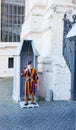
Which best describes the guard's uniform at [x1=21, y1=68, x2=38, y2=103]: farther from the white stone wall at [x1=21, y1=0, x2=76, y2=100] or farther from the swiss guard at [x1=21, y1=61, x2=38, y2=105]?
the white stone wall at [x1=21, y1=0, x2=76, y2=100]

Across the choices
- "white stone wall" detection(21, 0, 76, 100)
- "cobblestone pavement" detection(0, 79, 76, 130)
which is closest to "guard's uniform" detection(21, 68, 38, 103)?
"cobblestone pavement" detection(0, 79, 76, 130)

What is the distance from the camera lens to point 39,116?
763cm

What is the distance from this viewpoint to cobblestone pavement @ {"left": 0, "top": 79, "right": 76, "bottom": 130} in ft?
21.6

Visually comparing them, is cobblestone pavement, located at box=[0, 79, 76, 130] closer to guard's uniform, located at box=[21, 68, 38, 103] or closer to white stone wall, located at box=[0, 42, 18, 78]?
guard's uniform, located at box=[21, 68, 38, 103]

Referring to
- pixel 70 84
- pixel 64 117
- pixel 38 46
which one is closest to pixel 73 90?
pixel 70 84

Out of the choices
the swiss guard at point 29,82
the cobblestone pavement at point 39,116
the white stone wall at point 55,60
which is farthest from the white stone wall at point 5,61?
the swiss guard at point 29,82

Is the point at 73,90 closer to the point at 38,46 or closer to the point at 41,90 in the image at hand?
the point at 41,90

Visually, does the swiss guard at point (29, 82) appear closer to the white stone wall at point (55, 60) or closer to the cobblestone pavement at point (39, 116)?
the cobblestone pavement at point (39, 116)

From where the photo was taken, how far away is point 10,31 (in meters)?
26.6

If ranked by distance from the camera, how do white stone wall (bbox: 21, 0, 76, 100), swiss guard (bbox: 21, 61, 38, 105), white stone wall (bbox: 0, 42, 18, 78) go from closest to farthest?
1. swiss guard (bbox: 21, 61, 38, 105)
2. white stone wall (bbox: 21, 0, 76, 100)
3. white stone wall (bbox: 0, 42, 18, 78)

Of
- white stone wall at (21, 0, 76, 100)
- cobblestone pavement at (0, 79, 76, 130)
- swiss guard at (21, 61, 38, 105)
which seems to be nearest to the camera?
cobblestone pavement at (0, 79, 76, 130)

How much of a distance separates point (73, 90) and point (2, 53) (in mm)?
13609

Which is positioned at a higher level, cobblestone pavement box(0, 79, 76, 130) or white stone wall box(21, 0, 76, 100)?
white stone wall box(21, 0, 76, 100)

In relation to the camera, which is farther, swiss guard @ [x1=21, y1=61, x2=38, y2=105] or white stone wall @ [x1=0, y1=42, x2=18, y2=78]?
white stone wall @ [x1=0, y1=42, x2=18, y2=78]
